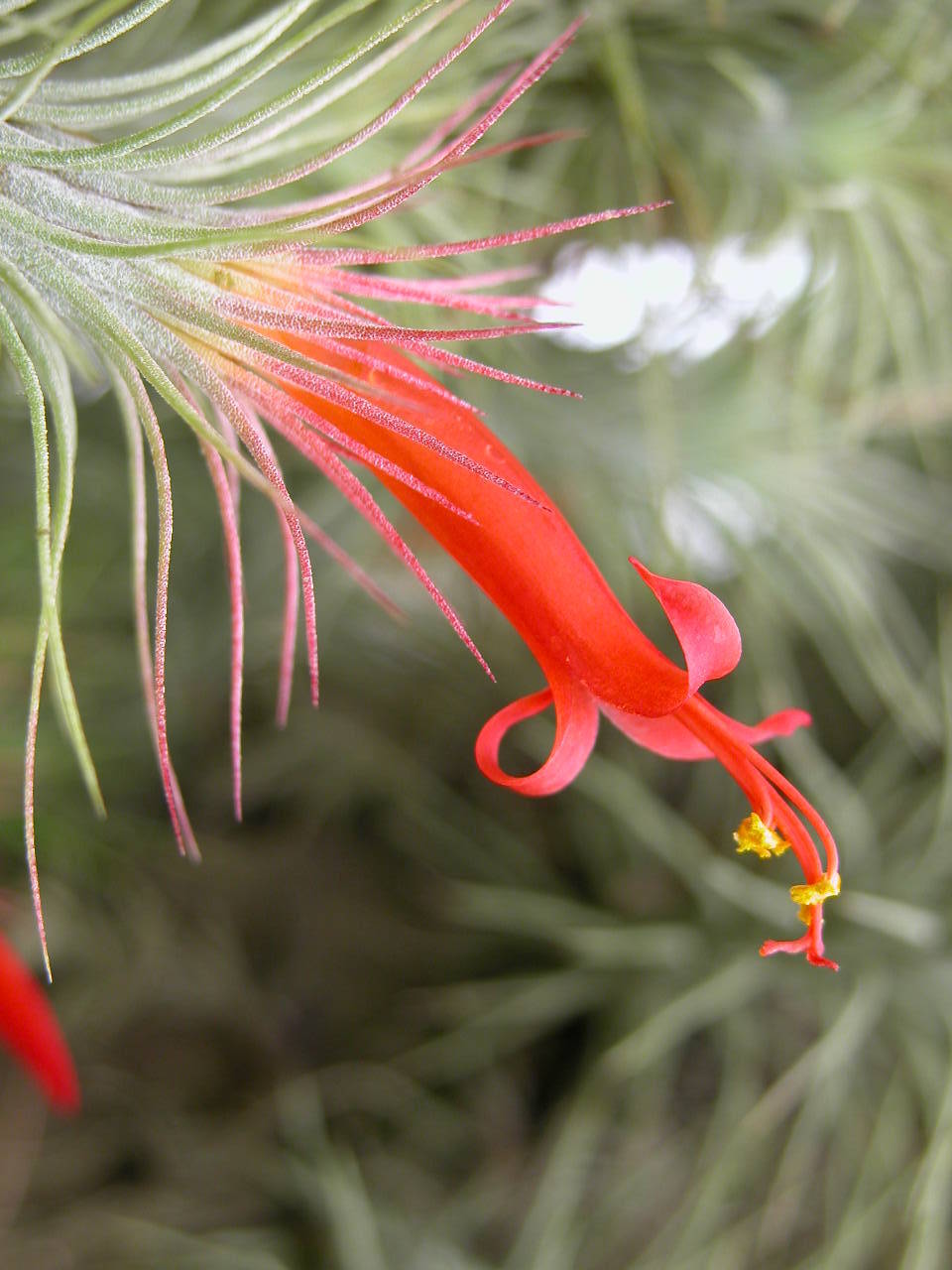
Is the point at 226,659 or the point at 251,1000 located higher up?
the point at 226,659

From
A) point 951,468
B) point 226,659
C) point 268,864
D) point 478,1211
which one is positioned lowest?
point 478,1211

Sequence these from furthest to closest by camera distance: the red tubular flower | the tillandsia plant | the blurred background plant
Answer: the blurred background plant → the red tubular flower → the tillandsia plant

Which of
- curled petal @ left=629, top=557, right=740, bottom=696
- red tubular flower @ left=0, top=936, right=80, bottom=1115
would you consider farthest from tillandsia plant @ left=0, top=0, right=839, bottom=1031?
red tubular flower @ left=0, top=936, right=80, bottom=1115

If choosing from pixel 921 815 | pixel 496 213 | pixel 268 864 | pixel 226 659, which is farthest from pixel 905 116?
pixel 268 864

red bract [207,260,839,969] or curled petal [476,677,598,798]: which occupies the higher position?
red bract [207,260,839,969]

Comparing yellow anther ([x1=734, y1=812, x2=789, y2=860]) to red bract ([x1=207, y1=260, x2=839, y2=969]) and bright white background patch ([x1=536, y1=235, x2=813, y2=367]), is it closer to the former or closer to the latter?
red bract ([x1=207, y1=260, x2=839, y2=969])

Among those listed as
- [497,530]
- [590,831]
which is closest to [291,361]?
[497,530]

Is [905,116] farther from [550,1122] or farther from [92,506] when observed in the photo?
[550,1122]

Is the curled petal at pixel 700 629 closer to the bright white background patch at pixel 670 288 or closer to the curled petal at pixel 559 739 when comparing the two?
the curled petal at pixel 559 739
